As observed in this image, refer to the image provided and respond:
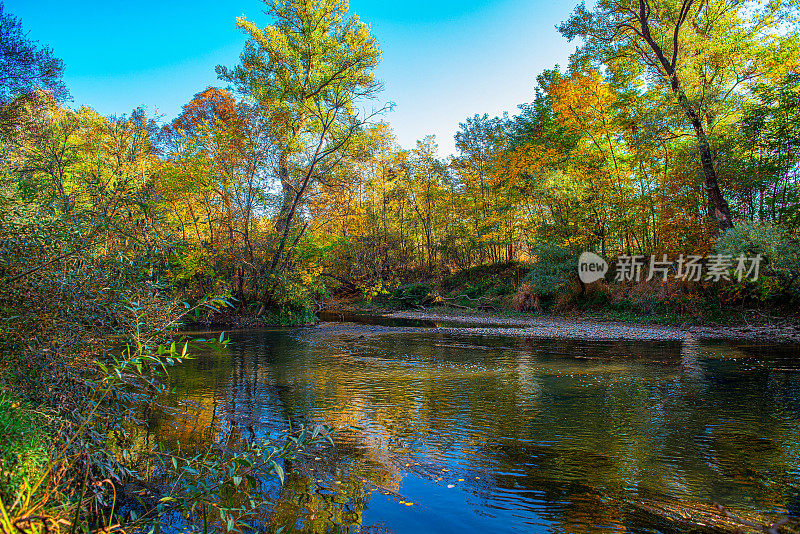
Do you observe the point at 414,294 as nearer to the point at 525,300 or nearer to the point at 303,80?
the point at 525,300

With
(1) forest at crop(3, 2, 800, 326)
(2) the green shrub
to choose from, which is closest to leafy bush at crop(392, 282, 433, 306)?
(1) forest at crop(3, 2, 800, 326)

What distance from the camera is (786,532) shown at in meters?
3.39

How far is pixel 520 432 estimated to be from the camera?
5.89 meters

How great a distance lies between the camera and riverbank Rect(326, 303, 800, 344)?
1438cm

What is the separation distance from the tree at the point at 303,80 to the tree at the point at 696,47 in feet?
33.1

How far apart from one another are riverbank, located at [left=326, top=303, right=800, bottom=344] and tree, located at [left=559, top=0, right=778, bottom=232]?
4.07 meters

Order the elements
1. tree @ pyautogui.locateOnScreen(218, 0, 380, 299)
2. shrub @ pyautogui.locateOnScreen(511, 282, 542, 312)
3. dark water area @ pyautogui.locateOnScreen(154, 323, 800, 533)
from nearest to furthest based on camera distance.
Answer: dark water area @ pyautogui.locateOnScreen(154, 323, 800, 533)
tree @ pyautogui.locateOnScreen(218, 0, 380, 299)
shrub @ pyautogui.locateOnScreen(511, 282, 542, 312)

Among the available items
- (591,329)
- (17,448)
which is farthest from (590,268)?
(17,448)

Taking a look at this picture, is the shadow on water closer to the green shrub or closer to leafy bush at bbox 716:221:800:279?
leafy bush at bbox 716:221:800:279

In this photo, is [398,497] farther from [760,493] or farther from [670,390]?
[670,390]

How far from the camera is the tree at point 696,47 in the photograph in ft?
55.4

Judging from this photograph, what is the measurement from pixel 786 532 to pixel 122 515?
549 centimetres

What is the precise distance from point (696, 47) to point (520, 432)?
66.1 ft

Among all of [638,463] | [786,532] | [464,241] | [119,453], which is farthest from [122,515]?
[464,241]
